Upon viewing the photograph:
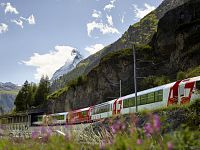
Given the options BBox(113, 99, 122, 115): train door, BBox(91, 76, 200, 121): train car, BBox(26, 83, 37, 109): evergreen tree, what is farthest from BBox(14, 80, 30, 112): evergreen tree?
BBox(113, 99, 122, 115): train door

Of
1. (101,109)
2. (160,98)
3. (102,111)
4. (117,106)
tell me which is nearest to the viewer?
(160,98)

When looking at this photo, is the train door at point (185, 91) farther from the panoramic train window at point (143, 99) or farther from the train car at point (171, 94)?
the panoramic train window at point (143, 99)

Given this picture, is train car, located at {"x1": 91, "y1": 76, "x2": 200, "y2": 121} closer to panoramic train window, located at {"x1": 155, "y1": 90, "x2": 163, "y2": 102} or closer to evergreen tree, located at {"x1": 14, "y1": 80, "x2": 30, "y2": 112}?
panoramic train window, located at {"x1": 155, "y1": 90, "x2": 163, "y2": 102}

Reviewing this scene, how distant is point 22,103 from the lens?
127 m

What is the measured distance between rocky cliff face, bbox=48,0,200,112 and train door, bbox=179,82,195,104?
1204cm

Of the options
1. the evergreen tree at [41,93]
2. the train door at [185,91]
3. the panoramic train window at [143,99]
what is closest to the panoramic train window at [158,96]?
the panoramic train window at [143,99]

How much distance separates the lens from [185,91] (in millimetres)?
28844

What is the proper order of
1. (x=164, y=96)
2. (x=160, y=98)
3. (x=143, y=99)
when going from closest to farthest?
(x=164, y=96)
(x=160, y=98)
(x=143, y=99)

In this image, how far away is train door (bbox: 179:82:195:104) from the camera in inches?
1110

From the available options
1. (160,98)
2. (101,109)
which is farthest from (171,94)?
(101,109)

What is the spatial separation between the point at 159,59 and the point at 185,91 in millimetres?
31861

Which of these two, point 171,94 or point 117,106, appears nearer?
point 171,94

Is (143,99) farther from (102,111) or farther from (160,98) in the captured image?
(102,111)

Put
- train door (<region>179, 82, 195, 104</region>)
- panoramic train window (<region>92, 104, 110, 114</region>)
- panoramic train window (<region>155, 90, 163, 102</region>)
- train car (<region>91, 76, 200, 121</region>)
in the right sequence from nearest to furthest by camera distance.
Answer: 1. train car (<region>91, 76, 200, 121</region>)
2. train door (<region>179, 82, 195, 104</region>)
3. panoramic train window (<region>155, 90, 163, 102</region>)
4. panoramic train window (<region>92, 104, 110, 114</region>)
